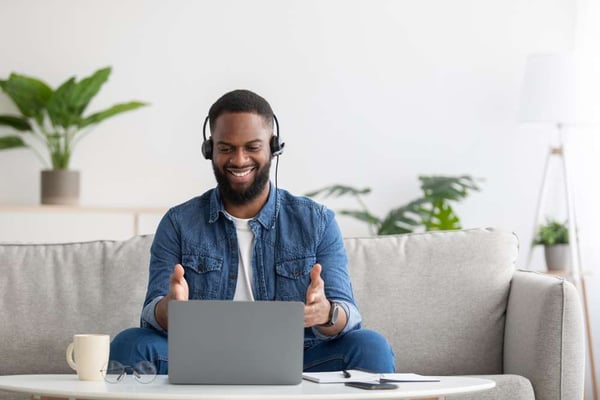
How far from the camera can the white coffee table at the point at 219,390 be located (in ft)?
5.19

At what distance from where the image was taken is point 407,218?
175 inches

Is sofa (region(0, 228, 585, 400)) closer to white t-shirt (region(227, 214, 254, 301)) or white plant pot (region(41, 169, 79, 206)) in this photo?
white t-shirt (region(227, 214, 254, 301))

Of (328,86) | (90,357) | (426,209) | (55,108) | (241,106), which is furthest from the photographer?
(328,86)

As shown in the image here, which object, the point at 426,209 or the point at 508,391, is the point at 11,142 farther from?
the point at 508,391

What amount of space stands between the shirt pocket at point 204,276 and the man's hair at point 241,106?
0.32 metres

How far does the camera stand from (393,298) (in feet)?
9.96

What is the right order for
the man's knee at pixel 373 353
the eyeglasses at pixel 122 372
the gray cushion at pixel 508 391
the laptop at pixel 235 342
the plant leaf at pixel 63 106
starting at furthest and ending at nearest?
1. the plant leaf at pixel 63 106
2. the gray cushion at pixel 508 391
3. the man's knee at pixel 373 353
4. the eyeglasses at pixel 122 372
5. the laptop at pixel 235 342

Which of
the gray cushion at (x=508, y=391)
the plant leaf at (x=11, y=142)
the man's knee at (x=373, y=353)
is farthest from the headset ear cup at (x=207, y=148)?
the plant leaf at (x=11, y=142)

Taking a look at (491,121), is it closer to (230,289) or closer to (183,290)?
(230,289)

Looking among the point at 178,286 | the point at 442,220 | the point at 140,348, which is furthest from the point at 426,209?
the point at 178,286

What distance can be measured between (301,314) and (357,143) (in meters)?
3.00

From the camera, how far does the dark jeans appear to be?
2215 millimetres

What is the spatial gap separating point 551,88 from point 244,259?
7.32 ft

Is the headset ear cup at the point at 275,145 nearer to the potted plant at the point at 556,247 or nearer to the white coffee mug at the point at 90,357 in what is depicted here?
the white coffee mug at the point at 90,357
